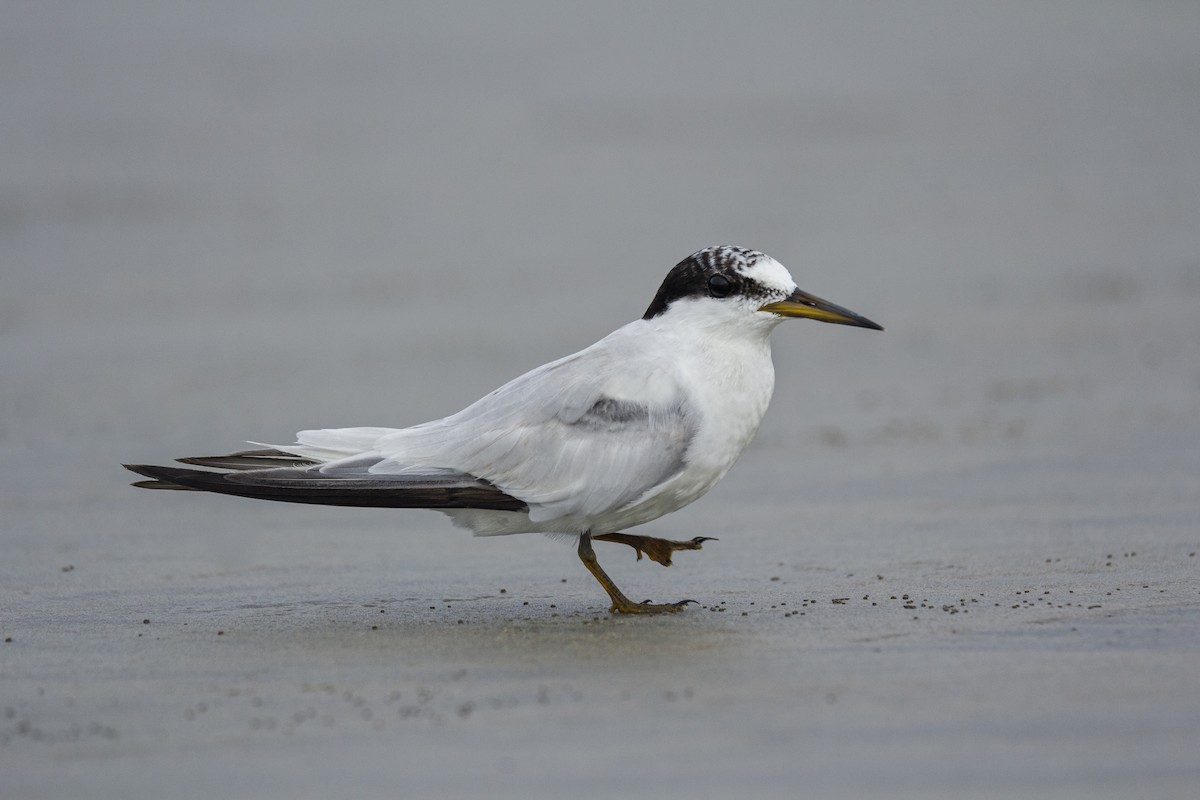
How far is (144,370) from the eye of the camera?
8.11 metres

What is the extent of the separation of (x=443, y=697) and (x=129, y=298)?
642 cm

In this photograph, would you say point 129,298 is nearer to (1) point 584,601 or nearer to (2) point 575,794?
(1) point 584,601

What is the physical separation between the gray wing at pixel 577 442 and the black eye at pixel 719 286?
9.4 inches

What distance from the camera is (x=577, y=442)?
4609 mm

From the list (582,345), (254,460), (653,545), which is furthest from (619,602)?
(582,345)

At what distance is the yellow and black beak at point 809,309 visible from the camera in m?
4.72

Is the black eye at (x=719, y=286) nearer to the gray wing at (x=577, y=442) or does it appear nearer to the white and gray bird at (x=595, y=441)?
the white and gray bird at (x=595, y=441)

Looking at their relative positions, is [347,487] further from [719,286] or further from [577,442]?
[719,286]

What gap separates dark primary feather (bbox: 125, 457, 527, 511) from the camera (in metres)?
4.55

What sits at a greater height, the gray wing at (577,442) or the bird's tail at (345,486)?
the gray wing at (577,442)

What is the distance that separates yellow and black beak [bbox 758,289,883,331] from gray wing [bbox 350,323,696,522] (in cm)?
35

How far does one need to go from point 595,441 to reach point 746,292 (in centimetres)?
61

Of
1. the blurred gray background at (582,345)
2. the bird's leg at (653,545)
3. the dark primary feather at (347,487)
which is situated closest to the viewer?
the blurred gray background at (582,345)

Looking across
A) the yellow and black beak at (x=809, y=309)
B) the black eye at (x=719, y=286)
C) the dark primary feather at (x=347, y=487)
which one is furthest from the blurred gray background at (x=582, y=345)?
the black eye at (x=719, y=286)
